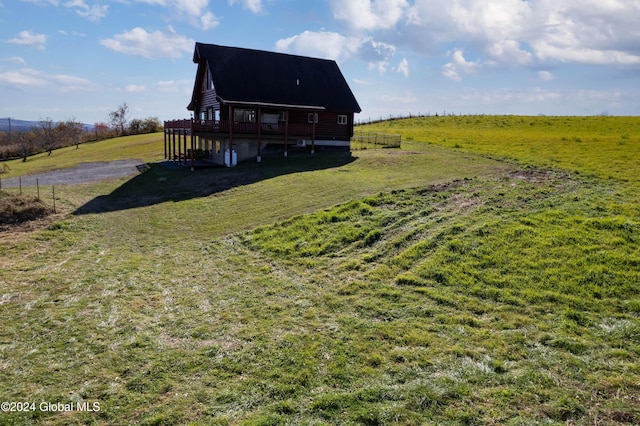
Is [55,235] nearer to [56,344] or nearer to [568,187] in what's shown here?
[56,344]

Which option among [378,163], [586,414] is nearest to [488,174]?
[378,163]

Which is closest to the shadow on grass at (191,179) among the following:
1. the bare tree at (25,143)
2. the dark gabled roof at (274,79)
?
the dark gabled roof at (274,79)

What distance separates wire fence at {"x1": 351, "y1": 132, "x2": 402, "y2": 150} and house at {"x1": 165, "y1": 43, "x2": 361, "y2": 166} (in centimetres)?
330

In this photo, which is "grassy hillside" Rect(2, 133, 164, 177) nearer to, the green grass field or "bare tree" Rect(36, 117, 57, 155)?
"bare tree" Rect(36, 117, 57, 155)

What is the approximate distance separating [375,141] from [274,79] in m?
11.3

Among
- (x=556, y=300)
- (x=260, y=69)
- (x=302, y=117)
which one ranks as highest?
(x=260, y=69)

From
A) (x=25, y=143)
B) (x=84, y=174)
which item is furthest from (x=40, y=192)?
(x=25, y=143)

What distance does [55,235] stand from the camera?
16.2m

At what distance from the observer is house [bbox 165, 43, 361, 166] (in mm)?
31109

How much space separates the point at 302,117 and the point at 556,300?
28.5 meters

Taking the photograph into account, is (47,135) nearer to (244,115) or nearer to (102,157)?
(102,157)

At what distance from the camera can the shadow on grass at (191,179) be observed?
74.4 ft

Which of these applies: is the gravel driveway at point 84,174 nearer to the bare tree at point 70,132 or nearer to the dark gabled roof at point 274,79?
the dark gabled roof at point 274,79

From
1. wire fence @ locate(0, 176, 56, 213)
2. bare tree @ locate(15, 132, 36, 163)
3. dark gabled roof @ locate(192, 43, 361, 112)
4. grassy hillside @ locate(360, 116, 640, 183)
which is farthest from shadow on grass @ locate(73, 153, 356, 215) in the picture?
bare tree @ locate(15, 132, 36, 163)
